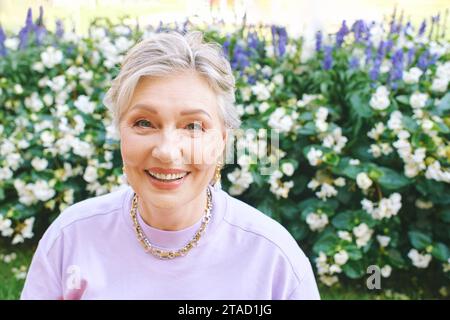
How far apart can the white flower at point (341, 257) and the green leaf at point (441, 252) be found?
44 cm

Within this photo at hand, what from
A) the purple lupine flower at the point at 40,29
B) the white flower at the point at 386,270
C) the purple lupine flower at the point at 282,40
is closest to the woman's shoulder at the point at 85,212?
the white flower at the point at 386,270

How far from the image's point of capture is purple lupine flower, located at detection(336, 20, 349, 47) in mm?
3756

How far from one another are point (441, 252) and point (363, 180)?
0.53 meters

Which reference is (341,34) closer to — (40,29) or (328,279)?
(328,279)

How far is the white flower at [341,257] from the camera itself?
303cm

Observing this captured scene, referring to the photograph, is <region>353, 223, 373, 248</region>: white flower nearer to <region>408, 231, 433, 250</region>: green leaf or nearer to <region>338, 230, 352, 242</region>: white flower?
<region>338, 230, 352, 242</region>: white flower

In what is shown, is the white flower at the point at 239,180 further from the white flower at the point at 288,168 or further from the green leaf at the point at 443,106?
the green leaf at the point at 443,106

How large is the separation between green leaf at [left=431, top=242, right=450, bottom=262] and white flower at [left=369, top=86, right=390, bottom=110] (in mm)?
728

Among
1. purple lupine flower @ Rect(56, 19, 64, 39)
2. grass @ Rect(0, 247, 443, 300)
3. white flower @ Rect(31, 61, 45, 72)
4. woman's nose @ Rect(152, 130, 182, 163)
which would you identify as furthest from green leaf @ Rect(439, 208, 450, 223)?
purple lupine flower @ Rect(56, 19, 64, 39)

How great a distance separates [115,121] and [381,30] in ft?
8.91

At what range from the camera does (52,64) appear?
3855 millimetres

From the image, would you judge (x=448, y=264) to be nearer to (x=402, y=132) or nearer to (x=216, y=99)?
(x=402, y=132)

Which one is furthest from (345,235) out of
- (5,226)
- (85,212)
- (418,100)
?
(5,226)
